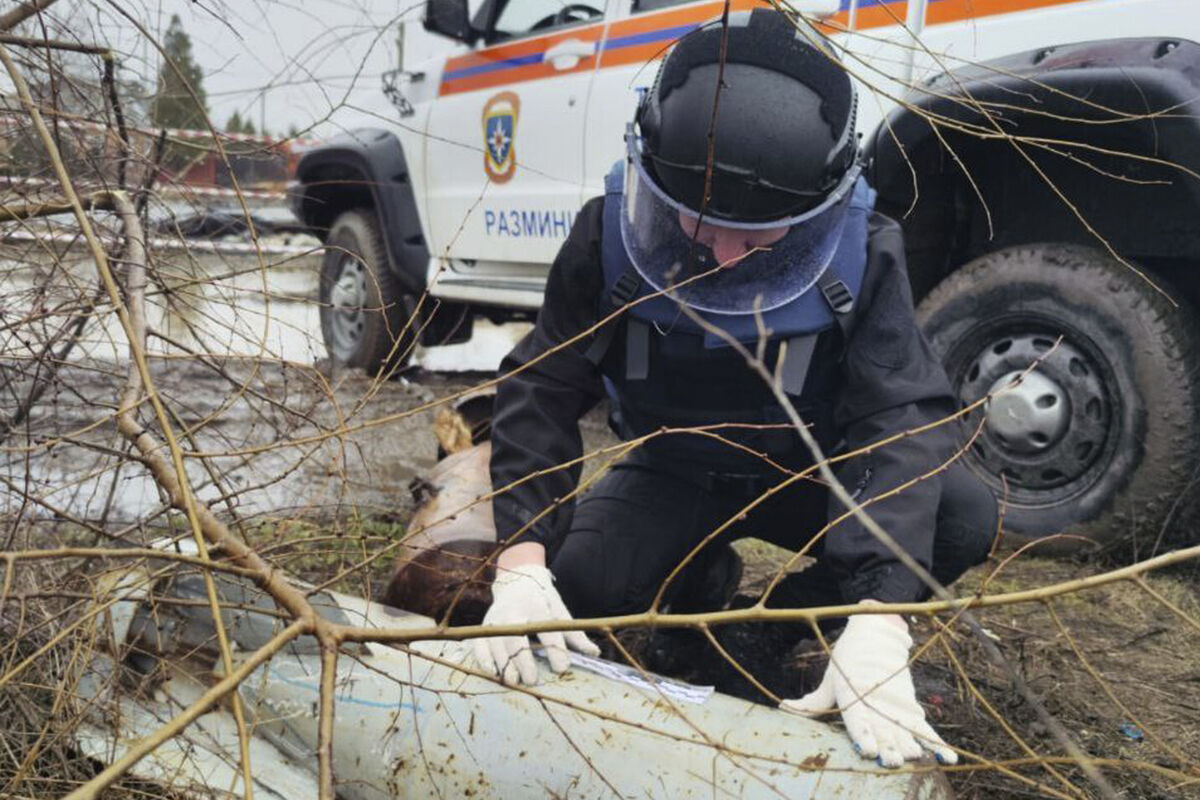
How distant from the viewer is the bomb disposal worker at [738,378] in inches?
74.4

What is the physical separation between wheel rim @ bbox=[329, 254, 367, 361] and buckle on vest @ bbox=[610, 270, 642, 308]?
10.1 feet

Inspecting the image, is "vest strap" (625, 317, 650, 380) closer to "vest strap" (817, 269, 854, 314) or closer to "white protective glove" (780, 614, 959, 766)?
"vest strap" (817, 269, 854, 314)

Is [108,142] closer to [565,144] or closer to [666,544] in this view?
[666,544]

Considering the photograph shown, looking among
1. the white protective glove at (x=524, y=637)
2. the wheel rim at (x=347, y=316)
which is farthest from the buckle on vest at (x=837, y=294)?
the wheel rim at (x=347, y=316)

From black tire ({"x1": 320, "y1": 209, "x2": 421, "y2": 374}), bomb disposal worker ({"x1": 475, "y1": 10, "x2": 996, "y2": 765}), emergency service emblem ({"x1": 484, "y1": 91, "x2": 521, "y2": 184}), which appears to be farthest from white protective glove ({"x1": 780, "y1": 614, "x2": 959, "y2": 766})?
black tire ({"x1": 320, "y1": 209, "x2": 421, "y2": 374})

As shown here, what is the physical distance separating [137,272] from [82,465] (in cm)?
209

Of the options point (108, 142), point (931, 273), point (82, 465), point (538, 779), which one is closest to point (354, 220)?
point (82, 465)

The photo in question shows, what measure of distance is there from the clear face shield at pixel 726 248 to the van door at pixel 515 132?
171cm

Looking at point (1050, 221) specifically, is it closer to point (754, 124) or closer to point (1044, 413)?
point (1044, 413)

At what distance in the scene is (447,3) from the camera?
13.6 feet

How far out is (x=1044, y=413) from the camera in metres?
2.92

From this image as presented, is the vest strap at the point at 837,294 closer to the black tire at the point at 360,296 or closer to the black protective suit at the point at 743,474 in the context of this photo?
the black protective suit at the point at 743,474

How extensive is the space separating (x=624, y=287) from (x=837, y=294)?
400 mm

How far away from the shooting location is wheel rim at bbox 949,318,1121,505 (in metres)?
2.88
